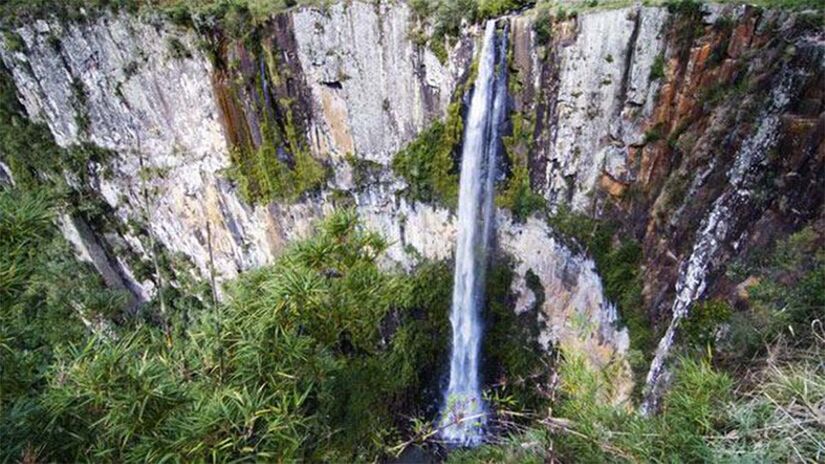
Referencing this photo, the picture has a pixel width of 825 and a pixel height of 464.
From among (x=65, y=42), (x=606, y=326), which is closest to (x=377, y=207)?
(x=606, y=326)

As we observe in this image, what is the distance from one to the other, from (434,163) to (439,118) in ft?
3.14

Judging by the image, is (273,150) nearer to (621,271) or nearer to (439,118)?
(439,118)

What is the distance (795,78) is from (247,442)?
21.1ft

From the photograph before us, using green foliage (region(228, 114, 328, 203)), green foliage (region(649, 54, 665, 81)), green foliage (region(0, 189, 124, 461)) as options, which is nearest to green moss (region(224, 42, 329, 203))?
green foliage (region(228, 114, 328, 203))

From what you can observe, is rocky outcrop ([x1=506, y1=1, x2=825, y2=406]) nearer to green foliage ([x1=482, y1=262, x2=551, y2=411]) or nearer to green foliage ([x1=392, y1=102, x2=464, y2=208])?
green foliage ([x1=392, y1=102, x2=464, y2=208])

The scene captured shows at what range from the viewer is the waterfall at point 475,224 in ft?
29.3

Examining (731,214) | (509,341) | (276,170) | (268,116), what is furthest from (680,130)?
(276,170)

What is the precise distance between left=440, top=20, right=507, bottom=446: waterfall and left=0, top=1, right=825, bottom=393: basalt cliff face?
31cm

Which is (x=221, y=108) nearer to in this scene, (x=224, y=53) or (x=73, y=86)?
(x=224, y=53)

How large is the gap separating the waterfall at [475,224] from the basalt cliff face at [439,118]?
12.1 inches

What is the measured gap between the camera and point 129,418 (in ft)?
9.14

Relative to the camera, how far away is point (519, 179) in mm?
9695

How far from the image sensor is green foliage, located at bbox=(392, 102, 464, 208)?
9.79 metres

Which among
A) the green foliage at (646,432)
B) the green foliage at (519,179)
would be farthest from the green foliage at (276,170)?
the green foliage at (646,432)
